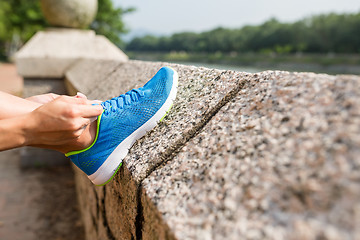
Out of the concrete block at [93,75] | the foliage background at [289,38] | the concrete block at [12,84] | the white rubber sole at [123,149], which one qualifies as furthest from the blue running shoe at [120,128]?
the foliage background at [289,38]

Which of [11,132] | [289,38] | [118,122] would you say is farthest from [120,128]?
[289,38]

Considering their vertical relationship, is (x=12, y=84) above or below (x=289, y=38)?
below

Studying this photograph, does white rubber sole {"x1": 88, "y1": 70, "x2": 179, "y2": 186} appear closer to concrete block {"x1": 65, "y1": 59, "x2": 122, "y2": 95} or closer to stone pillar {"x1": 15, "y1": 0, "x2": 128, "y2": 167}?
concrete block {"x1": 65, "y1": 59, "x2": 122, "y2": 95}

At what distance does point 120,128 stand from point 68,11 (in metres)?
3.31

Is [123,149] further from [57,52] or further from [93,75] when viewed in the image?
[57,52]

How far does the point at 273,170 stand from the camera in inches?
24.2

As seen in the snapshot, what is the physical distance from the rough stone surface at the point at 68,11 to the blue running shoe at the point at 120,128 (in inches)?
125

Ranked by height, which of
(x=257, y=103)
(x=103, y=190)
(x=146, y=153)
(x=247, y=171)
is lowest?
(x=103, y=190)

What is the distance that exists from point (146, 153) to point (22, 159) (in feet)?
12.2

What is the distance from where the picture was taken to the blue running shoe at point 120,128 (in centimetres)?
115

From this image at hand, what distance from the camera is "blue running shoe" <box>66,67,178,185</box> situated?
1150 millimetres

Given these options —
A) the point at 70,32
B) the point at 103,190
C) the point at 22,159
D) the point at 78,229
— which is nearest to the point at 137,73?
the point at 103,190

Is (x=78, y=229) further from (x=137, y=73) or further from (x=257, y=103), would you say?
(x=257, y=103)

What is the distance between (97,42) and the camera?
3.90m
